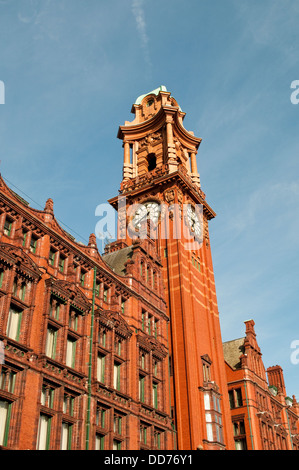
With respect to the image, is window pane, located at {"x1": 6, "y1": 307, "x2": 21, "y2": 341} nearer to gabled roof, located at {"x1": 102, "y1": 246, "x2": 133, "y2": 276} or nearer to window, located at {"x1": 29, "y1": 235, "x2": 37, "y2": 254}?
window, located at {"x1": 29, "y1": 235, "x2": 37, "y2": 254}

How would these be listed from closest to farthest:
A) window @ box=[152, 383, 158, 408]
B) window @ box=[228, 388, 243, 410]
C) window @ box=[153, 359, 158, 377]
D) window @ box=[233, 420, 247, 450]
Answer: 1. window @ box=[152, 383, 158, 408]
2. window @ box=[153, 359, 158, 377]
3. window @ box=[233, 420, 247, 450]
4. window @ box=[228, 388, 243, 410]

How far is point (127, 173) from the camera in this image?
75.4 metres

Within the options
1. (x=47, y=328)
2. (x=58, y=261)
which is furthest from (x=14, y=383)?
(x=58, y=261)

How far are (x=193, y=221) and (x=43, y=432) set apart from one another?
40419 mm

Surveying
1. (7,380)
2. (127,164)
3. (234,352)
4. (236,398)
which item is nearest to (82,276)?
(7,380)

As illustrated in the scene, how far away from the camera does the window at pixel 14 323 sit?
32.5 metres

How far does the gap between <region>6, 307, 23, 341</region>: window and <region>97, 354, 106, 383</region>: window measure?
7.85m

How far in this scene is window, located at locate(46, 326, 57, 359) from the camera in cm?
3459

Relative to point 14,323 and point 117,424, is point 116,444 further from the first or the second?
point 14,323

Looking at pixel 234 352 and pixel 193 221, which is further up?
pixel 193 221

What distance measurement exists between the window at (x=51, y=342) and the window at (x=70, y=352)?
143cm

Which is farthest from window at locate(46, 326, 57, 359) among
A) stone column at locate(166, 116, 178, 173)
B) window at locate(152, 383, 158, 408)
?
stone column at locate(166, 116, 178, 173)

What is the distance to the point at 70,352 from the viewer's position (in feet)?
121

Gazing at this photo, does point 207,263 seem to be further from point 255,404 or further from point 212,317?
point 255,404
